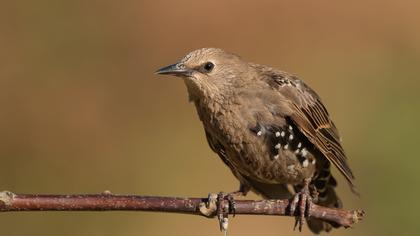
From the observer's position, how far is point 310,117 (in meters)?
7.24

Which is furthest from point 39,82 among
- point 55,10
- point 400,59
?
point 400,59

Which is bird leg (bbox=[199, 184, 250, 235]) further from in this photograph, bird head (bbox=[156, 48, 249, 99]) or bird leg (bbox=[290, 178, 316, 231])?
bird head (bbox=[156, 48, 249, 99])

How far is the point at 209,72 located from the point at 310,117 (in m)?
0.86

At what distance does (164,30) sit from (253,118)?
7.05 meters

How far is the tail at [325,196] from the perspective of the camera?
25.2ft

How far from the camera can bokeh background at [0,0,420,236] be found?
1033cm

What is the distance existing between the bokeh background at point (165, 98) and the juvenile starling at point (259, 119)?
2.74 metres

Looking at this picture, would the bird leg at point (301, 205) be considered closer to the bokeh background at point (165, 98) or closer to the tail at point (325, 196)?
the tail at point (325, 196)

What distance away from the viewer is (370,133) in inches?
448

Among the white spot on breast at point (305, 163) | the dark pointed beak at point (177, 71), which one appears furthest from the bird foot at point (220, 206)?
the dark pointed beak at point (177, 71)

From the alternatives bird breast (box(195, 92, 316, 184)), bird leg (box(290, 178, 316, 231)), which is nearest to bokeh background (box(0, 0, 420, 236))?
bird breast (box(195, 92, 316, 184))

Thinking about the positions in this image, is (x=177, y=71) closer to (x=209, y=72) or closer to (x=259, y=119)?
(x=209, y=72)

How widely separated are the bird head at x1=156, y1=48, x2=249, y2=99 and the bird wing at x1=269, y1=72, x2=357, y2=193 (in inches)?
11.7

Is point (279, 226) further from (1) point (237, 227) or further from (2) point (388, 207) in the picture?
(2) point (388, 207)
